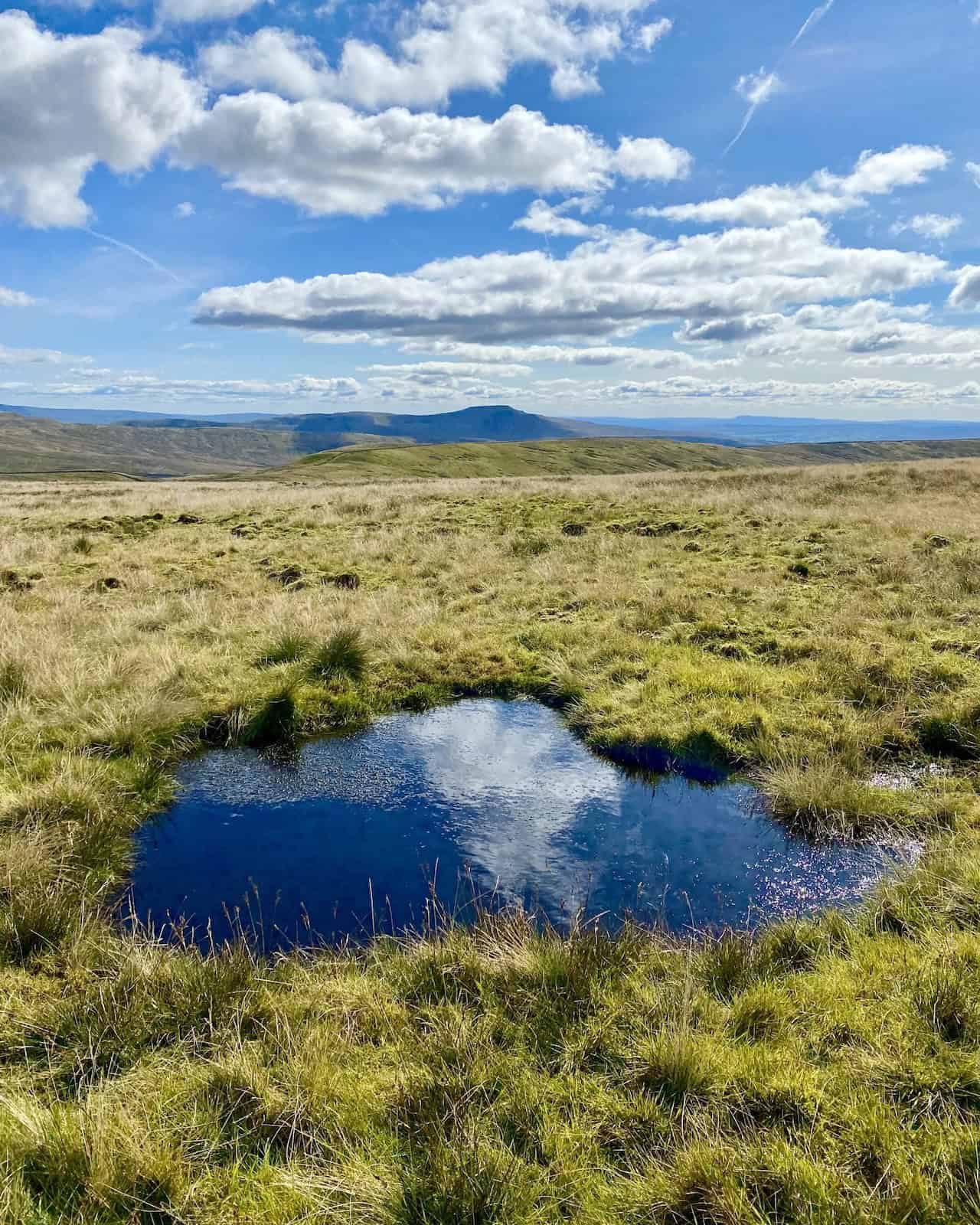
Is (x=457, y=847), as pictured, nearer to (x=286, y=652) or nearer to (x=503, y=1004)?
(x=503, y=1004)

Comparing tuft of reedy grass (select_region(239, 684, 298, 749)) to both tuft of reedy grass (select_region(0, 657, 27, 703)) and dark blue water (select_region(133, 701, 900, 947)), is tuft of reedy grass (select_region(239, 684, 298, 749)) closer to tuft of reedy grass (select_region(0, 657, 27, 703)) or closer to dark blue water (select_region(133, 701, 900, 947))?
dark blue water (select_region(133, 701, 900, 947))

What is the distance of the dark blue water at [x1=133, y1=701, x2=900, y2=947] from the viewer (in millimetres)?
5871

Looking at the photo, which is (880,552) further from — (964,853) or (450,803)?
(450,803)

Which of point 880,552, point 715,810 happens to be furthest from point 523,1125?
point 880,552

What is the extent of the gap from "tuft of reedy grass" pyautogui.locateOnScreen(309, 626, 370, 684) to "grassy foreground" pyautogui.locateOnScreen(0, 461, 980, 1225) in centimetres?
7

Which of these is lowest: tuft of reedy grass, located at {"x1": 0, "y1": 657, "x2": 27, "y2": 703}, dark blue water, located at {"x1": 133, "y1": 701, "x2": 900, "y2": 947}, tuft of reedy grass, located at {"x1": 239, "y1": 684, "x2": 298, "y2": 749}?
dark blue water, located at {"x1": 133, "y1": 701, "x2": 900, "y2": 947}

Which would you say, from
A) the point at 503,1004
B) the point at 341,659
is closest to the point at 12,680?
the point at 341,659

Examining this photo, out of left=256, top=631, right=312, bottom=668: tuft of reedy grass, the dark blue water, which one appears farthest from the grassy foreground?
the dark blue water

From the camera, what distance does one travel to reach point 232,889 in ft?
20.0

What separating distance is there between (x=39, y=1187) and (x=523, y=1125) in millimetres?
2450

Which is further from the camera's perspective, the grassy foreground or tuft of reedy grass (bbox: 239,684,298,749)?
tuft of reedy grass (bbox: 239,684,298,749)

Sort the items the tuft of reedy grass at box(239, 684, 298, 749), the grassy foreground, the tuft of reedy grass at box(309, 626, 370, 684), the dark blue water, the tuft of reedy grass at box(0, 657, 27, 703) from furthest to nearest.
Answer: the tuft of reedy grass at box(309, 626, 370, 684), the tuft of reedy grass at box(0, 657, 27, 703), the tuft of reedy grass at box(239, 684, 298, 749), the dark blue water, the grassy foreground

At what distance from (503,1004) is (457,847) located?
7.45 ft

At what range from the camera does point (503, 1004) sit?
182 inches
